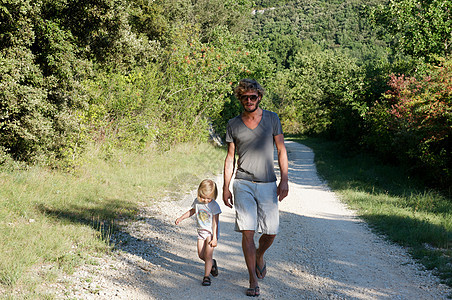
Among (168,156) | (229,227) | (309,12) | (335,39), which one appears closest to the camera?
(229,227)

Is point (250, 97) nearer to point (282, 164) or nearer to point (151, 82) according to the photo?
point (282, 164)

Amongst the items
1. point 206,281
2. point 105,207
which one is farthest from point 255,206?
point 105,207

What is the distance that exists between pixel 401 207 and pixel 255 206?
670 centimetres

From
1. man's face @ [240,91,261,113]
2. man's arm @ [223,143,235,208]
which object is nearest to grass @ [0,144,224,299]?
man's arm @ [223,143,235,208]

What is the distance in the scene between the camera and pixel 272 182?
4.49m

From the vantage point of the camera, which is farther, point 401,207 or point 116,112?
point 116,112

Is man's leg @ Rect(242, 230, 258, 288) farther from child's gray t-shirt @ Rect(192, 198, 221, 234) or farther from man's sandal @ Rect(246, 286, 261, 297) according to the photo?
child's gray t-shirt @ Rect(192, 198, 221, 234)

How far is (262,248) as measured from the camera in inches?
187

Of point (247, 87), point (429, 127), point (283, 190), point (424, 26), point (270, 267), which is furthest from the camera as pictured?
point (424, 26)

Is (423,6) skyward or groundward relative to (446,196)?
skyward

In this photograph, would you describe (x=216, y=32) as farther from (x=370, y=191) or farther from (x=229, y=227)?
(x=229, y=227)

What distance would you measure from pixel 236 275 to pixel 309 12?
358ft

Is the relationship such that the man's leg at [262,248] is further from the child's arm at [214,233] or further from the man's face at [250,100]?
the man's face at [250,100]

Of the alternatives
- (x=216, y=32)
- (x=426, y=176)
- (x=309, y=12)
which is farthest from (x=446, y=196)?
(x=309, y=12)
